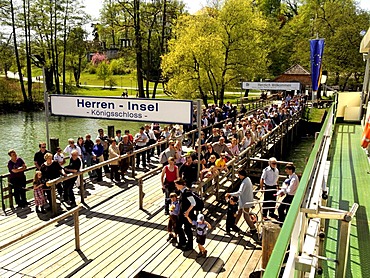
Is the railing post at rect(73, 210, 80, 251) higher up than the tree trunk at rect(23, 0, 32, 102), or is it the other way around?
the tree trunk at rect(23, 0, 32, 102)

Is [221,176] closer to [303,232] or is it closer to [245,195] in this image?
[245,195]

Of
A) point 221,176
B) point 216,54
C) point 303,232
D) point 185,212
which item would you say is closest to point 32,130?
point 216,54

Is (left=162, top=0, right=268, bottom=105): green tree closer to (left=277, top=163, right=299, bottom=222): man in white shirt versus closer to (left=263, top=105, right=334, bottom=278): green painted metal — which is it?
(left=277, top=163, right=299, bottom=222): man in white shirt

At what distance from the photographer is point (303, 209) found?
6.64 ft

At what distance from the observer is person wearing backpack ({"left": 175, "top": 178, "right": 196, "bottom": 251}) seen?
637cm

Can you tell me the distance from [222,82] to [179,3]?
1636 centimetres

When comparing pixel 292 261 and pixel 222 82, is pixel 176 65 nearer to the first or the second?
pixel 222 82

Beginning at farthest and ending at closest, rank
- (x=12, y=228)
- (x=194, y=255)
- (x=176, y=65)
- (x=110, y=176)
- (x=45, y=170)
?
1. (x=176, y=65)
2. (x=110, y=176)
3. (x=45, y=170)
4. (x=12, y=228)
5. (x=194, y=255)

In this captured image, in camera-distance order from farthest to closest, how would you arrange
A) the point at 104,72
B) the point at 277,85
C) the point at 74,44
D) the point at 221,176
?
1. the point at 104,72
2. the point at 74,44
3. the point at 277,85
4. the point at 221,176

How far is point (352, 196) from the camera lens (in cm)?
544

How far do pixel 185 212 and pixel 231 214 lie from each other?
1.30 metres

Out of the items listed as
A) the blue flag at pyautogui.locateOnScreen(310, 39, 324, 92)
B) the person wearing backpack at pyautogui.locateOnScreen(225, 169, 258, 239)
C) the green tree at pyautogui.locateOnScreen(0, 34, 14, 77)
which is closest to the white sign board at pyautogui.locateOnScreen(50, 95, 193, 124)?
the person wearing backpack at pyautogui.locateOnScreen(225, 169, 258, 239)

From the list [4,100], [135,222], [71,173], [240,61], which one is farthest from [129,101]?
[4,100]

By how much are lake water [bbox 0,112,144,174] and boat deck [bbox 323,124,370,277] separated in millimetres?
16142
